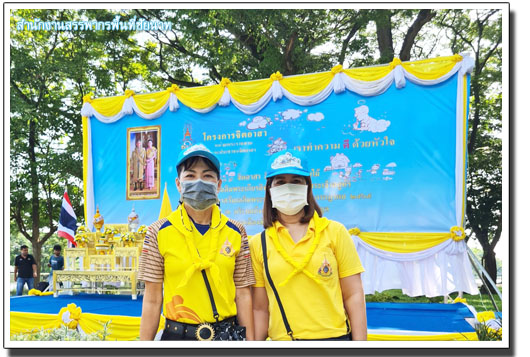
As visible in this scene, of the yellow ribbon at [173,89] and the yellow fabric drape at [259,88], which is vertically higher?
the yellow ribbon at [173,89]

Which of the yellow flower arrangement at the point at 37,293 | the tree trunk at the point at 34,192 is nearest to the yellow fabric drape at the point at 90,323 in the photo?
the yellow flower arrangement at the point at 37,293

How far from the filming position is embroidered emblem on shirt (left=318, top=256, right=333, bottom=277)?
208 centimetres

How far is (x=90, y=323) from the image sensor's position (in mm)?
5230

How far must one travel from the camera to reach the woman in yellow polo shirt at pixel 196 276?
6.81ft

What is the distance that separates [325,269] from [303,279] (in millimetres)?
108

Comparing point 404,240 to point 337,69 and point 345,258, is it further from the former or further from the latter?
point 345,258

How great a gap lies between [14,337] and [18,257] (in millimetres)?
4913

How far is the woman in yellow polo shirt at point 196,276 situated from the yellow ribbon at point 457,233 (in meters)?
4.57

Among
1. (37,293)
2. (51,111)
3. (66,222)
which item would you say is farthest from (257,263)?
(51,111)

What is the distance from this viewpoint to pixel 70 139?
945 centimetres

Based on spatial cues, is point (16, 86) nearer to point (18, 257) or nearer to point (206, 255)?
point (18, 257)

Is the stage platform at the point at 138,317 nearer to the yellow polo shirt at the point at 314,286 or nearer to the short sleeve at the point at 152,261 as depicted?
the yellow polo shirt at the point at 314,286

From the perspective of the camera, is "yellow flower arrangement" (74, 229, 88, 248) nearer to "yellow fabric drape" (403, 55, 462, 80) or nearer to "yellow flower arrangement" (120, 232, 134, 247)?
"yellow flower arrangement" (120, 232, 134, 247)
